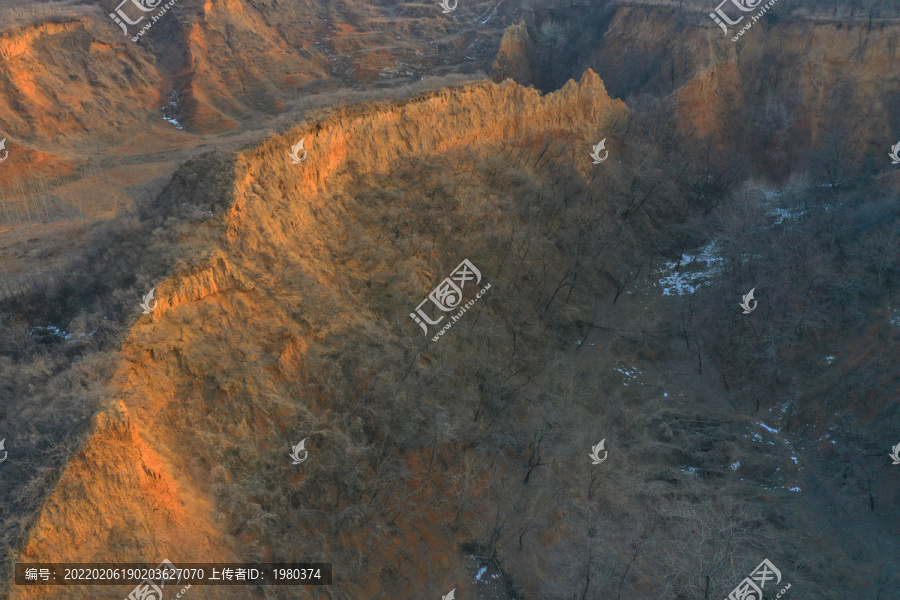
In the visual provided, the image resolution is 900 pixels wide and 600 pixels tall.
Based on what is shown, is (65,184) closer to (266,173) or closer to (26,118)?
(26,118)

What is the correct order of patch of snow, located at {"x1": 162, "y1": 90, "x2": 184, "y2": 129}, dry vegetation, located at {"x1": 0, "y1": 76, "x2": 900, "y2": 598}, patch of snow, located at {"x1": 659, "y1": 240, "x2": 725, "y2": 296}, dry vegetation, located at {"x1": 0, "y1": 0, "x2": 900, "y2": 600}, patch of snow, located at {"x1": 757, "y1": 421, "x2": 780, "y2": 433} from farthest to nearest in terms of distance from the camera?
patch of snow, located at {"x1": 162, "y1": 90, "x2": 184, "y2": 129} < patch of snow, located at {"x1": 659, "y1": 240, "x2": 725, "y2": 296} < patch of snow, located at {"x1": 757, "y1": 421, "x2": 780, "y2": 433} < dry vegetation, located at {"x1": 0, "y1": 76, "x2": 900, "y2": 598} < dry vegetation, located at {"x1": 0, "y1": 0, "x2": 900, "y2": 600}

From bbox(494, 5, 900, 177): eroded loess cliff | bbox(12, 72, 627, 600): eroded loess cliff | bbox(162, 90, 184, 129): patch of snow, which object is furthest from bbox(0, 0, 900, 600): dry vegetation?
bbox(162, 90, 184, 129): patch of snow

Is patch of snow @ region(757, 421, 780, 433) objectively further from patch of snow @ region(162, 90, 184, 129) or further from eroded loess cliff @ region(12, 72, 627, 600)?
patch of snow @ region(162, 90, 184, 129)

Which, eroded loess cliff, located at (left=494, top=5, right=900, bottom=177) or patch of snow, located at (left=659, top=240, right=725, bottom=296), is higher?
eroded loess cliff, located at (left=494, top=5, right=900, bottom=177)

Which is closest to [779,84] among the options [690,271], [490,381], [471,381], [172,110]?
[690,271]

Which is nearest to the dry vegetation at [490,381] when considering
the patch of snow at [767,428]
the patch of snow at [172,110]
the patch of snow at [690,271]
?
the patch of snow at [767,428]

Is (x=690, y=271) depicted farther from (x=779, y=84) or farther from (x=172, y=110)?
(x=172, y=110)

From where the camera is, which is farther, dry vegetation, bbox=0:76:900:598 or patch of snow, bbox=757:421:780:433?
patch of snow, bbox=757:421:780:433

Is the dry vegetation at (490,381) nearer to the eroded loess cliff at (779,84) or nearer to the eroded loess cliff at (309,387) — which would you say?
the eroded loess cliff at (309,387)
